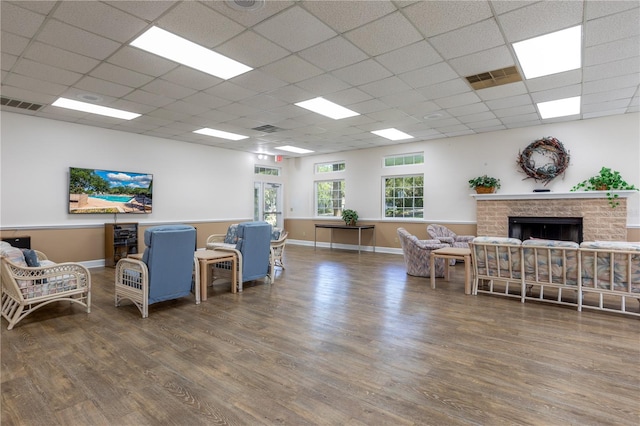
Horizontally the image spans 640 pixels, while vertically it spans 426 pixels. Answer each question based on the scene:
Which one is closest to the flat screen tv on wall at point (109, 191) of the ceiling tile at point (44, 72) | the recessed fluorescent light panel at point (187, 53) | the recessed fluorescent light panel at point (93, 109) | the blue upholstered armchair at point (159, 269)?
the recessed fluorescent light panel at point (93, 109)

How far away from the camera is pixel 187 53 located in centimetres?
369

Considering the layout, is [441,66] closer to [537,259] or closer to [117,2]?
[537,259]

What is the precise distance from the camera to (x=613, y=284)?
3.66 metres

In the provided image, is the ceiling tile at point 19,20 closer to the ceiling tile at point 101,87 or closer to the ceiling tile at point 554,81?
the ceiling tile at point 101,87

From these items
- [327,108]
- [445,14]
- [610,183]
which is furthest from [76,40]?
[610,183]

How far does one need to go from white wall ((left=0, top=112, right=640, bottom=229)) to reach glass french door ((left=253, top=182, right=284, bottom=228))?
0.40m

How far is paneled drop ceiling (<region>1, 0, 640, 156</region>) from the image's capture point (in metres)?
2.91

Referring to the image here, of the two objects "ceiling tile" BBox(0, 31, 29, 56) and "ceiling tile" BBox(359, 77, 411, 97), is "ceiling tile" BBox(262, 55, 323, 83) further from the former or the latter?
"ceiling tile" BBox(0, 31, 29, 56)

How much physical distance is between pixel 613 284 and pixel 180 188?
328 inches

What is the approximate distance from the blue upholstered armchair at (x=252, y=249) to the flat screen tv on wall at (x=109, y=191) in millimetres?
3331

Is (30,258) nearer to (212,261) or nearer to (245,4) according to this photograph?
(212,261)

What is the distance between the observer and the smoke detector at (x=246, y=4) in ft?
8.94

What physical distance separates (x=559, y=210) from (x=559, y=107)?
2.05 m

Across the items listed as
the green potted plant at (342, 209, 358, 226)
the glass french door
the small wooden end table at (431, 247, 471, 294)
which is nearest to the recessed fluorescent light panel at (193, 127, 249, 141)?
the glass french door
